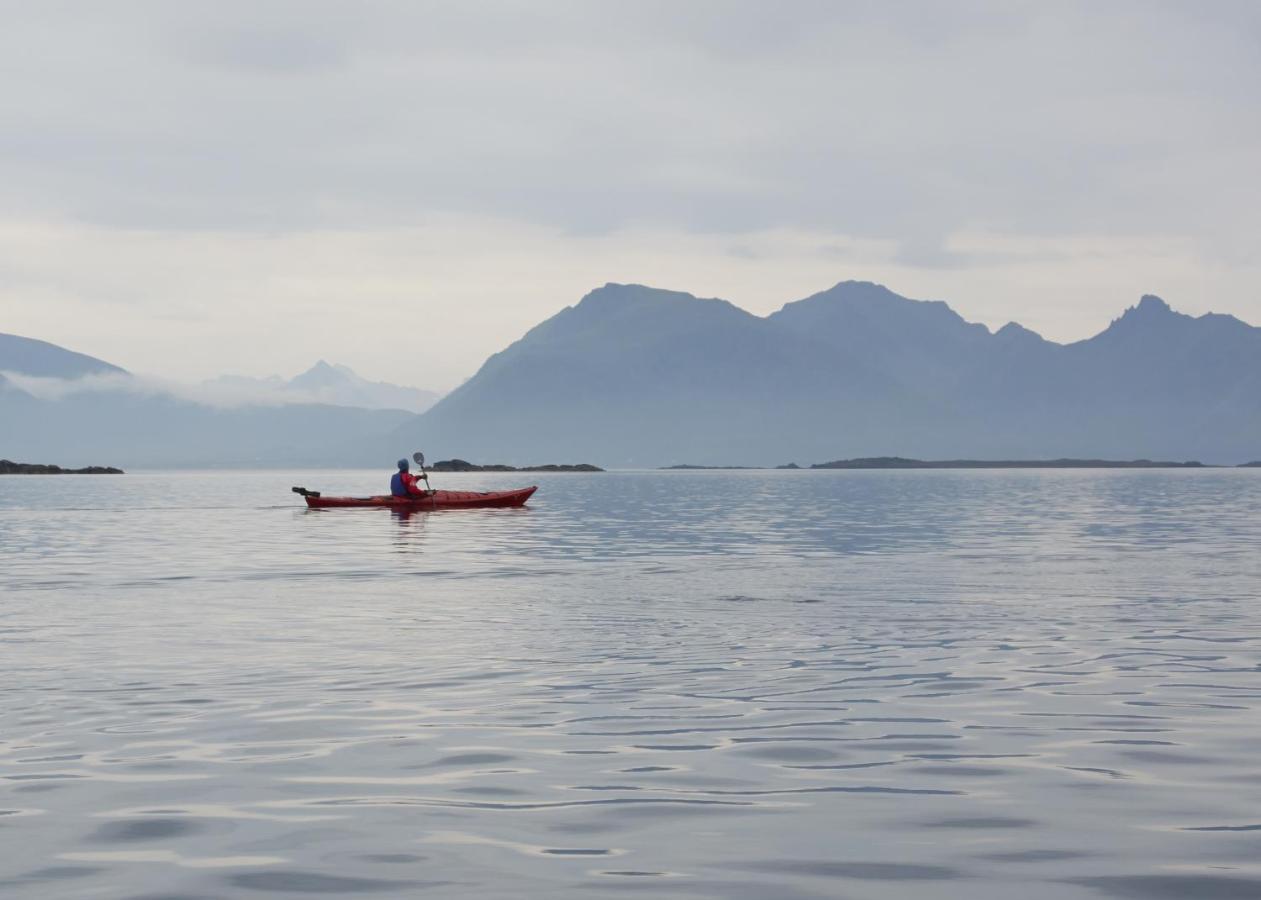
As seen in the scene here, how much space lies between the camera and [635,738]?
13336mm

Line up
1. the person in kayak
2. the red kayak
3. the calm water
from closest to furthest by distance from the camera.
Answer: the calm water, the person in kayak, the red kayak

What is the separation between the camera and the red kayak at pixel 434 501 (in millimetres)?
69125

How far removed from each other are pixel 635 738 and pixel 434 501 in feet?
190

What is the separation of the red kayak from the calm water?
37690 millimetres

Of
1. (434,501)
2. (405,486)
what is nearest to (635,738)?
(405,486)

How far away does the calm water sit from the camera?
9.16 meters

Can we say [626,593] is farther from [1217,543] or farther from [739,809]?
[1217,543]

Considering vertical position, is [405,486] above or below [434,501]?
above

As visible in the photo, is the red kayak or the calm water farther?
A: the red kayak

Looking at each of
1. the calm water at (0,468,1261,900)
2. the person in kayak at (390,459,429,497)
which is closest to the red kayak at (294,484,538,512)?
the person in kayak at (390,459,429,497)

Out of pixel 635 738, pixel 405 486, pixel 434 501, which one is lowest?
pixel 635 738

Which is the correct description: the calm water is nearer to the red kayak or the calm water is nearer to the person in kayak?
the person in kayak

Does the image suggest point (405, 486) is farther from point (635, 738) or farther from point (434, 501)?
point (635, 738)

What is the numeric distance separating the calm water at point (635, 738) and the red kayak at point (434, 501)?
37690mm
